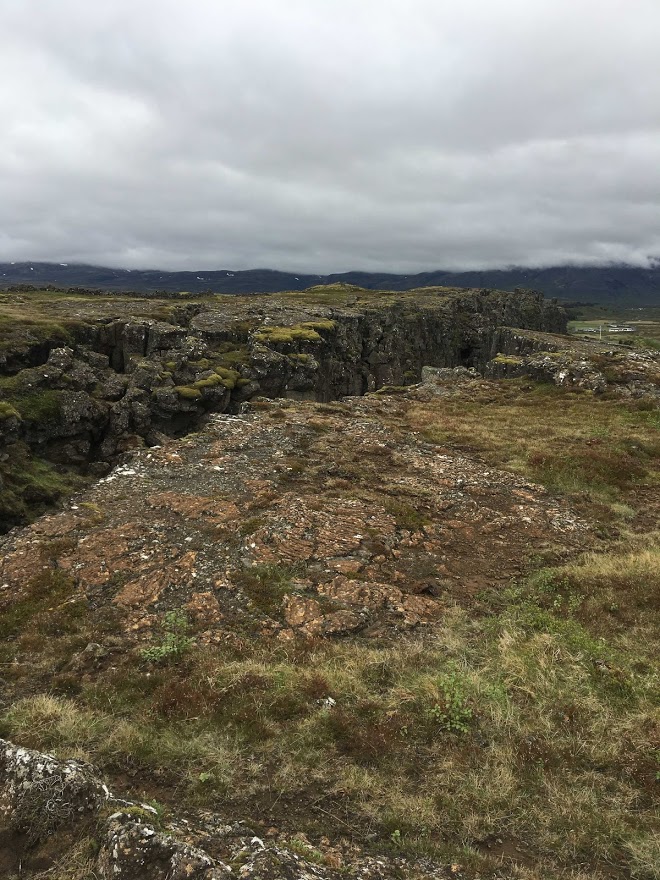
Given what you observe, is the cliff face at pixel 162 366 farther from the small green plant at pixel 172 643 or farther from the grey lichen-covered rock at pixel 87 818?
the grey lichen-covered rock at pixel 87 818

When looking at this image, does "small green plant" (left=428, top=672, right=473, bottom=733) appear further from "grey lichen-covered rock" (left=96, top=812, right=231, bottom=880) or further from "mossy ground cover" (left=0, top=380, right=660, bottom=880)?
"grey lichen-covered rock" (left=96, top=812, right=231, bottom=880)

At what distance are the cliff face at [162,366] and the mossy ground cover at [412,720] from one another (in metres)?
27.8

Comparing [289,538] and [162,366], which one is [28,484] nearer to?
[162,366]

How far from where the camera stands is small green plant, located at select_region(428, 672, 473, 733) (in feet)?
32.1

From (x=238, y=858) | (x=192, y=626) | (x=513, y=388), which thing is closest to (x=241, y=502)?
(x=192, y=626)

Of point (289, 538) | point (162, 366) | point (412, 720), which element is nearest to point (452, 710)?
point (412, 720)

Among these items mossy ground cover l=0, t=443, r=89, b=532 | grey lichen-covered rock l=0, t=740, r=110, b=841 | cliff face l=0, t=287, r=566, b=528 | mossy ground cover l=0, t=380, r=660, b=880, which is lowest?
mossy ground cover l=0, t=443, r=89, b=532

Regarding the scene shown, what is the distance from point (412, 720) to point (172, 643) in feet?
20.4

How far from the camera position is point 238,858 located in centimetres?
643

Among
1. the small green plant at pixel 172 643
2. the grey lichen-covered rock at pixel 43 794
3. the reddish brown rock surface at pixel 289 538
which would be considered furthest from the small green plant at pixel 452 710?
the grey lichen-covered rock at pixel 43 794

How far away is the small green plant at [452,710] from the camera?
9.77 m

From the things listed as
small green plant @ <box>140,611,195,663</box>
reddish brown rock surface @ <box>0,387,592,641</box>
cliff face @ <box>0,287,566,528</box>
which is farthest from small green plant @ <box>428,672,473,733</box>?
cliff face @ <box>0,287,566,528</box>

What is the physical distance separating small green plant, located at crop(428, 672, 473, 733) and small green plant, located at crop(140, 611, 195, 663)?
6.15m

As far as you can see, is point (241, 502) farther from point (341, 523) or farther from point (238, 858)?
point (238, 858)
